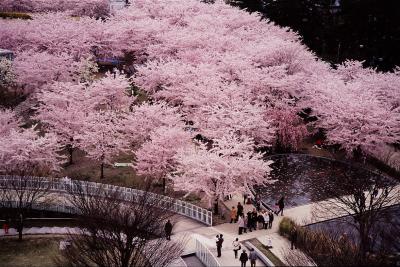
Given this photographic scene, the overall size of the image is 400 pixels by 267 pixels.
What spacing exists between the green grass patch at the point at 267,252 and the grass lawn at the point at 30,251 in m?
10.0

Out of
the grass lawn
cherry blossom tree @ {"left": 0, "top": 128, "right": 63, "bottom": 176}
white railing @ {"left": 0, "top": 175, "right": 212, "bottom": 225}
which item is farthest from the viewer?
cherry blossom tree @ {"left": 0, "top": 128, "right": 63, "bottom": 176}

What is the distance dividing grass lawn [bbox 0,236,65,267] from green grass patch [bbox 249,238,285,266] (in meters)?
10.0

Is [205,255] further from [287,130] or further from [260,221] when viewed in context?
[287,130]

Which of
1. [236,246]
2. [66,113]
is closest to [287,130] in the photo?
[236,246]

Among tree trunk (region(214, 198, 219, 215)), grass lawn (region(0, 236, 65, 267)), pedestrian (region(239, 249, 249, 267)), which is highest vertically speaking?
pedestrian (region(239, 249, 249, 267))

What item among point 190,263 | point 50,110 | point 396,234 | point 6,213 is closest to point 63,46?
point 50,110

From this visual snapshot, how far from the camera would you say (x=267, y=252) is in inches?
883

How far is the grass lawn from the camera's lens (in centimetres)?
2288

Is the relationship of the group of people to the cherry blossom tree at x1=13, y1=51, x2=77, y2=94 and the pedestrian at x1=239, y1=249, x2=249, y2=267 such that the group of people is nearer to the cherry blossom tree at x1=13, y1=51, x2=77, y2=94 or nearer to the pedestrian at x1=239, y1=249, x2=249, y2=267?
the pedestrian at x1=239, y1=249, x2=249, y2=267

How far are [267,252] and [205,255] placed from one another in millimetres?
3122

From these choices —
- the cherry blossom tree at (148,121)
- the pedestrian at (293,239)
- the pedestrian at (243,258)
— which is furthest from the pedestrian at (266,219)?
the cherry blossom tree at (148,121)

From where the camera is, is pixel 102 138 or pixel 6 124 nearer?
pixel 102 138

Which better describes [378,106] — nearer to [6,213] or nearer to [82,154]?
[82,154]

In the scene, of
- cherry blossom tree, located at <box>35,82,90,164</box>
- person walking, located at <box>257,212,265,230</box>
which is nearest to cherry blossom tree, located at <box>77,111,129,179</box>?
cherry blossom tree, located at <box>35,82,90,164</box>
